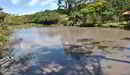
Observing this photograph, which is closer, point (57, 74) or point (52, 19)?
point (57, 74)

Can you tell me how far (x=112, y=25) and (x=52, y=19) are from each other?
1851 cm

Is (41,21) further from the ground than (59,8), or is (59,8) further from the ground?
(59,8)

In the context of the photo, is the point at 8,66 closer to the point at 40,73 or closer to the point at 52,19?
the point at 40,73

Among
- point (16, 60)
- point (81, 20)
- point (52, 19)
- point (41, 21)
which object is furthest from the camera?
point (41, 21)

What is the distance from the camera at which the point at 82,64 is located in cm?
530

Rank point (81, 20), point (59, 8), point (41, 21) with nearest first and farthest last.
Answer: point (81, 20)
point (41, 21)
point (59, 8)

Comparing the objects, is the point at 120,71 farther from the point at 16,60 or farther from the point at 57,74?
the point at 16,60

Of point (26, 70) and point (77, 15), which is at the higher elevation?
point (77, 15)

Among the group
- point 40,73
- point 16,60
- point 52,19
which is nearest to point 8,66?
point 16,60

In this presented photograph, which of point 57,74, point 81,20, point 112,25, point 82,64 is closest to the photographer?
point 57,74

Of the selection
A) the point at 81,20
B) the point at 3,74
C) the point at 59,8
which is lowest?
the point at 3,74

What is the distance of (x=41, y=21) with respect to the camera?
38.9 meters

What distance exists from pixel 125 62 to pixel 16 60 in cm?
460

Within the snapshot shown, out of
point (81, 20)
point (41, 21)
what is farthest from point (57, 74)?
point (41, 21)
